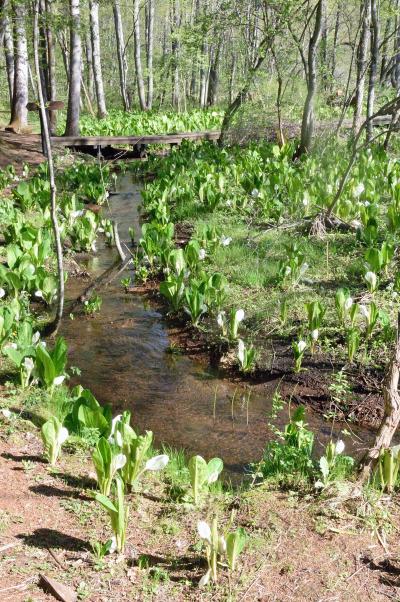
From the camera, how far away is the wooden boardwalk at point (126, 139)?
43.8ft

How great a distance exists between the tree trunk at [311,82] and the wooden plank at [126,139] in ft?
13.0

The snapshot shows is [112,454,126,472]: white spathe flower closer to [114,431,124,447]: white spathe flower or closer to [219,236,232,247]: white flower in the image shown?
[114,431,124,447]: white spathe flower

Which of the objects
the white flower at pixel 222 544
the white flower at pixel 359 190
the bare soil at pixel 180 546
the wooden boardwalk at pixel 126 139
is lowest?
the bare soil at pixel 180 546

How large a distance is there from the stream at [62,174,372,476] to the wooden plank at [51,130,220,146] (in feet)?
28.1

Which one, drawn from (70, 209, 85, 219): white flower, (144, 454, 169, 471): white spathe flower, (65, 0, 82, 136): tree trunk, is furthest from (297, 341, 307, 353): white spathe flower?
(65, 0, 82, 136): tree trunk

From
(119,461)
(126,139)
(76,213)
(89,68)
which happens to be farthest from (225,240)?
(89,68)

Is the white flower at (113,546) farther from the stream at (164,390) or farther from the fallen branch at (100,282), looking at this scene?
the fallen branch at (100,282)

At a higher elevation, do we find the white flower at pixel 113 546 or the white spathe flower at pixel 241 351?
the white flower at pixel 113 546

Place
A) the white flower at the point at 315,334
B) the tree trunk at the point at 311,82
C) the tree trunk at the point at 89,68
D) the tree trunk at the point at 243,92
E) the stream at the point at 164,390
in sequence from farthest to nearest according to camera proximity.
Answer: the tree trunk at the point at 89,68, the tree trunk at the point at 243,92, the tree trunk at the point at 311,82, the white flower at the point at 315,334, the stream at the point at 164,390

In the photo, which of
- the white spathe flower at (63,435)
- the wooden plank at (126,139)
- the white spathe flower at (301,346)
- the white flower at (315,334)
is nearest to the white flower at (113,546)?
the white spathe flower at (63,435)

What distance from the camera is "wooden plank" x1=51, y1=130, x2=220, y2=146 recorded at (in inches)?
526

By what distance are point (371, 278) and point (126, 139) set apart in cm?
1046

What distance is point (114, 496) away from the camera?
268 centimetres

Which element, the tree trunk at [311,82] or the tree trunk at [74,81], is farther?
the tree trunk at [74,81]
